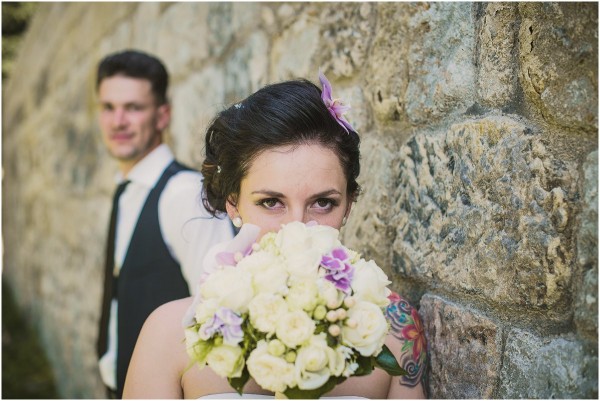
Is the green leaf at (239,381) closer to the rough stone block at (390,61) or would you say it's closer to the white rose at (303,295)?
the white rose at (303,295)

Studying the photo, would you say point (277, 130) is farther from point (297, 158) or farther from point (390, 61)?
point (390, 61)

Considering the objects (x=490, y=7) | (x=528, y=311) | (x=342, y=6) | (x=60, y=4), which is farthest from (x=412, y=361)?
(x=60, y=4)

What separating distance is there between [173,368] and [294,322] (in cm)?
74

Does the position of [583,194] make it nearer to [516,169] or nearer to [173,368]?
[516,169]

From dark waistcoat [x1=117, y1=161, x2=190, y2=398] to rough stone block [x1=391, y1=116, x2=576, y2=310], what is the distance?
1123 millimetres

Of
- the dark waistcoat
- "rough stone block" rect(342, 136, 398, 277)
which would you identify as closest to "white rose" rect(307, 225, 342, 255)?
"rough stone block" rect(342, 136, 398, 277)

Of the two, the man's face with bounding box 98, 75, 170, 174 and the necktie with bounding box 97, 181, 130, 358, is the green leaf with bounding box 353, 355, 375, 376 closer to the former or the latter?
the necktie with bounding box 97, 181, 130, 358

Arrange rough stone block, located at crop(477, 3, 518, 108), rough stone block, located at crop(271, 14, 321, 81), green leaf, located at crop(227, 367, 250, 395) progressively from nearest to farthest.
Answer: green leaf, located at crop(227, 367, 250, 395), rough stone block, located at crop(477, 3, 518, 108), rough stone block, located at crop(271, 14, 321, 81)

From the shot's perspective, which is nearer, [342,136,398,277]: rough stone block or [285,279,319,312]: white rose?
[285,279,319,312]: white rose

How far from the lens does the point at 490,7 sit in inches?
66.7

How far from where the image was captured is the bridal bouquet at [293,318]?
50.3 inches

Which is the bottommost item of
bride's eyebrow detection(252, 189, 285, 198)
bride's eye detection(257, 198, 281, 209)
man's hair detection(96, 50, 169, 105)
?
bride's eye detection(257, 198, 281, 209)

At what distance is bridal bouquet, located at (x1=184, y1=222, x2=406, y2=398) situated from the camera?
1.28m

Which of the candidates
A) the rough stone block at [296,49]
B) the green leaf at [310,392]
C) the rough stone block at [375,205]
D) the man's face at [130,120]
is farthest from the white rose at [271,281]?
the man's face at [130,120]
